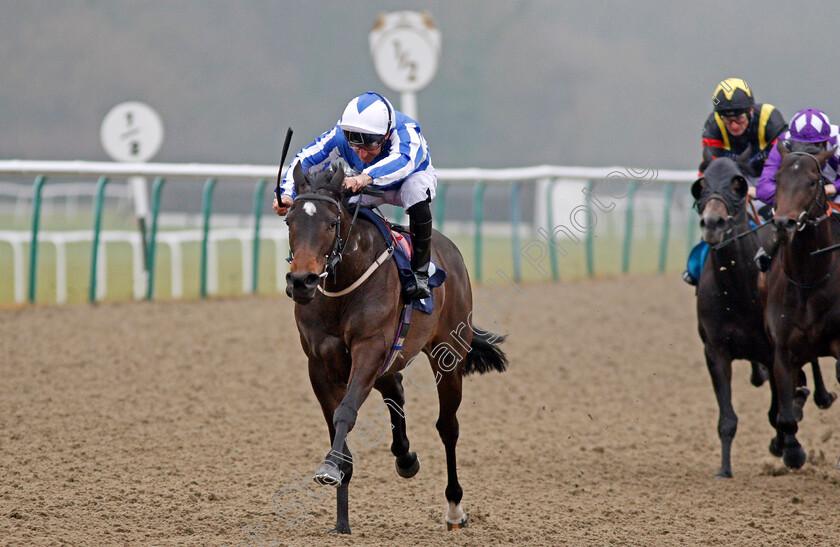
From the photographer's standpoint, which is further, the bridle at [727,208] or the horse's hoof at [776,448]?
the horse's hoof at [776,448]

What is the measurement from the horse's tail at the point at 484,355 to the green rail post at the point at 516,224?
6746 mm

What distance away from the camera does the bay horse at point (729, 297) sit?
634 centimetres

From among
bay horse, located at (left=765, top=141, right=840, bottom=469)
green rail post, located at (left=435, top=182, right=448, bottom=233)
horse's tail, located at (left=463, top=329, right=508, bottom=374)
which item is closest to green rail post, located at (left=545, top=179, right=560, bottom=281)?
green rail post, located at (left=435, top=182, right=448, bottom=233)

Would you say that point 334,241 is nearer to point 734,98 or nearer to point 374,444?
point 374,444

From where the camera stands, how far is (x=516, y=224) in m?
12.8

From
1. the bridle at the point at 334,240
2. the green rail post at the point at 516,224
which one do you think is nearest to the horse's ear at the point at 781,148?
the bridle at the point at 334,240

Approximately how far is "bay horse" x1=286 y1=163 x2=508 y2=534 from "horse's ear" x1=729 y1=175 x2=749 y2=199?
194 centimetres

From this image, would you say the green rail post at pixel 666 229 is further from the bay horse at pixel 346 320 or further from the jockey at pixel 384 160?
the jockey at pixel 384 160

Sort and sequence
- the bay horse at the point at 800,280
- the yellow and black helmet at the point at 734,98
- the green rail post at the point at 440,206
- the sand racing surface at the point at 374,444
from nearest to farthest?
the sand racing surface at the point at 374,444 → the bay horse at the point at 800,280 → the yellow and black helmet at the point at 734,98 → the green rail post at the point at 440,206

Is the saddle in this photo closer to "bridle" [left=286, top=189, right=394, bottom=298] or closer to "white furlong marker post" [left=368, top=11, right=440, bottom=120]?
"bridle" [left=286, top=189, right=394, bottom=298]

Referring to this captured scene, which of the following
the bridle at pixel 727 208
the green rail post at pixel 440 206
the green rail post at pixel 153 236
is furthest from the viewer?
the green rail post at pixel 440 206

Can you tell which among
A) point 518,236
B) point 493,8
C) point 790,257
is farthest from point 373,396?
point 493,8

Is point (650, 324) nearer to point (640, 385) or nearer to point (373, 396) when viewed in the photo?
point (640, 385)

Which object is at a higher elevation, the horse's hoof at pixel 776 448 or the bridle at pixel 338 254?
the bridle at pixel 338 254
